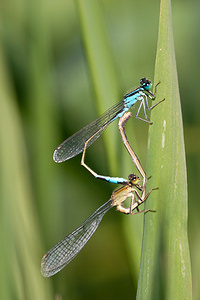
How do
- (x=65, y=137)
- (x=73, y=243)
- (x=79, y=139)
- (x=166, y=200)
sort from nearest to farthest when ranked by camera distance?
(x=166, y=200) < (x=73, y=243) < (x=79, y=139) < (x=65, y=137)

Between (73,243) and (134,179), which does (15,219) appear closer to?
(73,243)

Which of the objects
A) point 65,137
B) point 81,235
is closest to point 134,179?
point 81,235

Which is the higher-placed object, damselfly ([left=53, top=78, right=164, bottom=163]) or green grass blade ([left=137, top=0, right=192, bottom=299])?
damselfly ([left=53, top=78, right=164, bottom=163])

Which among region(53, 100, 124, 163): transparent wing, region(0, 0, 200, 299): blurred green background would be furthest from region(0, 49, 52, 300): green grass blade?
region(53, 100, 124, 163): transparent wing

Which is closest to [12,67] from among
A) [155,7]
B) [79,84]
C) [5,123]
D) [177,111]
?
Answer: [79,84]

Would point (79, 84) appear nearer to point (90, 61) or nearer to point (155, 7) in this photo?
point (155, 7)

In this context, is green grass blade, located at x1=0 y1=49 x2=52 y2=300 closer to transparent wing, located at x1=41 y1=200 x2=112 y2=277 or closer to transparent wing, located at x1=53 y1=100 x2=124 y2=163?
transparent wing, located at x1=41 y1=200 x2=112 y2=277
